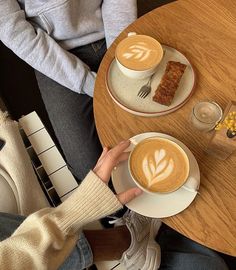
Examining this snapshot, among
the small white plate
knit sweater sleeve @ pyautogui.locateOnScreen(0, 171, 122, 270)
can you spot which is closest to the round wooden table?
the small white plate

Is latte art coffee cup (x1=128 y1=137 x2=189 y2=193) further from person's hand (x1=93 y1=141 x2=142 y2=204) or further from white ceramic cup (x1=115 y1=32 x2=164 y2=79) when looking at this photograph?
white ceramic cup (x1=115 y1=32 x2=164 y2=79)

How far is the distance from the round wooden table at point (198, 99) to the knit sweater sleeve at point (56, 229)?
14cm

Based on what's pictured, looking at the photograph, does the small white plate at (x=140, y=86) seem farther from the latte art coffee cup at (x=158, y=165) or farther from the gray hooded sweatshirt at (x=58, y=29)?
the gray hooded sweatshirt at (x=58, y=29)

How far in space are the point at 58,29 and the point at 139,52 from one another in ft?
1.34

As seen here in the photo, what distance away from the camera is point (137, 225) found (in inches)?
36.9

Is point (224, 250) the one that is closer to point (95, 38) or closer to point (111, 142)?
point (111, 142)

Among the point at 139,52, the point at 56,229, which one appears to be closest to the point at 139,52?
the point at 139,52

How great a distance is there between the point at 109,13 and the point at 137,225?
764 mm

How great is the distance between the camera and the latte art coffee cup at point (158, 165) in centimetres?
74

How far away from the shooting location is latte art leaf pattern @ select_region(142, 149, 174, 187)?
29.5 inches

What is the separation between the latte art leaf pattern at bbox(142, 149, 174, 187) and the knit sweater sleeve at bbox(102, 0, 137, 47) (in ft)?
1.94

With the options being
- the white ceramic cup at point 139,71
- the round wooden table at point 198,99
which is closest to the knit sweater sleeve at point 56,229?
the round wooden table at point 198,99

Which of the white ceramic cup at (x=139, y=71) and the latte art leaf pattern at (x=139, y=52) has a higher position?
the latte art leaf pattern at (x=139, y=52)

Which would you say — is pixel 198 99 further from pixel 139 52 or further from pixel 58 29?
pixel 58 29
